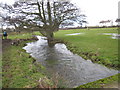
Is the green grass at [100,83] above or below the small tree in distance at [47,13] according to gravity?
below

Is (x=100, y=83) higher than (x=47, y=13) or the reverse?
the reverse

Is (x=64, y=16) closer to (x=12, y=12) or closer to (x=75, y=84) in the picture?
(x=12, y=12)

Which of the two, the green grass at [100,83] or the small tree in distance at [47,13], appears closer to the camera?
the green grass at [100,83]

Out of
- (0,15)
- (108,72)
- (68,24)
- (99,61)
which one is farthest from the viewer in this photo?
(68,24)

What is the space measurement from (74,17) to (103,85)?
608 inches

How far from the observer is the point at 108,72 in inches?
218

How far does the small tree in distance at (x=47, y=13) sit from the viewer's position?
53.7 ft

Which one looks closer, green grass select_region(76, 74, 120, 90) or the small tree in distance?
green grass select_region(76, 74, 120, 90)

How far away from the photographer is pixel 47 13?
17953 millimetres

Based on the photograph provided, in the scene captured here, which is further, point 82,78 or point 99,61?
point 99,61

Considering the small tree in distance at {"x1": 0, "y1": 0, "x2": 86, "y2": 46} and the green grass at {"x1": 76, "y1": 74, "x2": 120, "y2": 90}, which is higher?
the small tree in distance at {"x1": 0, "y1": 0, "x2": 86, "y2": 46}

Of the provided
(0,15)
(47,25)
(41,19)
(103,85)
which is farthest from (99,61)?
(0,15)

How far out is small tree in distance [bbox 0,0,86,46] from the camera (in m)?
16.4

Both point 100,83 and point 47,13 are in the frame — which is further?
point 47,13
